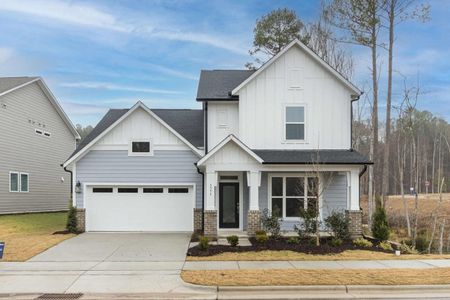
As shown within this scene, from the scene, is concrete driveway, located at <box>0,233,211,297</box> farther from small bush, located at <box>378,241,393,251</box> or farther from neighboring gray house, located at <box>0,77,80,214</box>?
neighboring gray house, located at <box>0,77,80,214</box>

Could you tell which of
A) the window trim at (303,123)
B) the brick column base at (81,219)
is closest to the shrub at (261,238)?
the window trim at (303,123)

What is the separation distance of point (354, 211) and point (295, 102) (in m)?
5.00

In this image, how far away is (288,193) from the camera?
62.8ft

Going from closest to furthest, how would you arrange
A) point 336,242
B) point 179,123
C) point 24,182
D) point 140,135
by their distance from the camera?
1. point 336,242
2. point 140,135
3. point 179,123
4. point 24,182

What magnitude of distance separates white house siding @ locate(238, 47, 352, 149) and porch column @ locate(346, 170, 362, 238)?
6.74ft

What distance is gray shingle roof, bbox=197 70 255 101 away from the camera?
1992 centimetres

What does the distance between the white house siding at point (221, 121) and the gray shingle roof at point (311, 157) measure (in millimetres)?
1852

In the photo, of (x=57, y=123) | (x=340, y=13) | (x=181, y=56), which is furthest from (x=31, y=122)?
(x=340, y=13)

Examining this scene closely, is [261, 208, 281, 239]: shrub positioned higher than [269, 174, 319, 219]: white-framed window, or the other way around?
[269, 174, 319, 219]: white-framed window

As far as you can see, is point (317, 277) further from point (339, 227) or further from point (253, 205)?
point (253, 205)

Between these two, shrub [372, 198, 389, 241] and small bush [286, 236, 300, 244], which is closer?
small bush [286, 236, 300, 244]

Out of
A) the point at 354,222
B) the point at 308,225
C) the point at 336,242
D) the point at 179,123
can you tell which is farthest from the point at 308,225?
the point at 179,123

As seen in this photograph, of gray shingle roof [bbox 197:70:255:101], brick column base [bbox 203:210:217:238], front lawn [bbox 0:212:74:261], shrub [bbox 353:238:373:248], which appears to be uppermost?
gray shingle roof [bbox 197:70:255:101]

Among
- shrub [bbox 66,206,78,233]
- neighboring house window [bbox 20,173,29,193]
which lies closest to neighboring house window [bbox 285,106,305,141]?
shrub [bbox 66,206,78,233]
